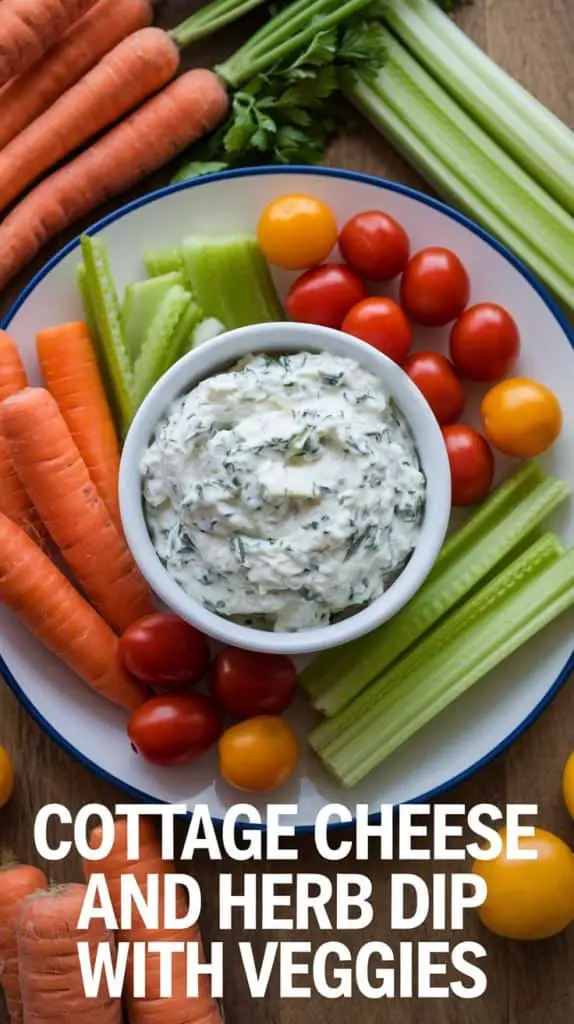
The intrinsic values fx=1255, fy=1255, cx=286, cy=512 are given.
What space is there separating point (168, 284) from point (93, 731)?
28.2 inches

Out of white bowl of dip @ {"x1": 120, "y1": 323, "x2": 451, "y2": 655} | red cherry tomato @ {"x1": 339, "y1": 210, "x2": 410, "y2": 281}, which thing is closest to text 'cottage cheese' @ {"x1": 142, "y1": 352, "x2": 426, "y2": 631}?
white bowl of dip @ {"x1": 120, "y1": 323, "x2": 451, "y2": 655}

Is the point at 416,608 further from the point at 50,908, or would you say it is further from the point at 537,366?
the point at 50,908

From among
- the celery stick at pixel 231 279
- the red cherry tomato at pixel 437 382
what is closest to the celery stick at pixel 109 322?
the celery stick at pixel 231 279

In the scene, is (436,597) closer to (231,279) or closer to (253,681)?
(253,681)

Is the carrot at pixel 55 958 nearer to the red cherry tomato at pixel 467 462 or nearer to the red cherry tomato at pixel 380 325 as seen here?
the red cherry tomato at pixel 467 462

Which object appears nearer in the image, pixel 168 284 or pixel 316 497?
pixel 316 497

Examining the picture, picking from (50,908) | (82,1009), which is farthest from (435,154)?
(82,1009)

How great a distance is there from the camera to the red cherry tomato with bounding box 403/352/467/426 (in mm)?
1943

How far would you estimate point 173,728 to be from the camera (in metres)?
1.91

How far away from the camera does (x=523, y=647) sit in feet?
6.48

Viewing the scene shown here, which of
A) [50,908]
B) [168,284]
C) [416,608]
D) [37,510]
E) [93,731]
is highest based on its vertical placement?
[168,284]

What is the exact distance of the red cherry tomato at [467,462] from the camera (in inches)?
75.9

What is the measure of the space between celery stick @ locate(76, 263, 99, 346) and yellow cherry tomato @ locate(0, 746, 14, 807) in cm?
68

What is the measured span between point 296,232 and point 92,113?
45 centimetres
